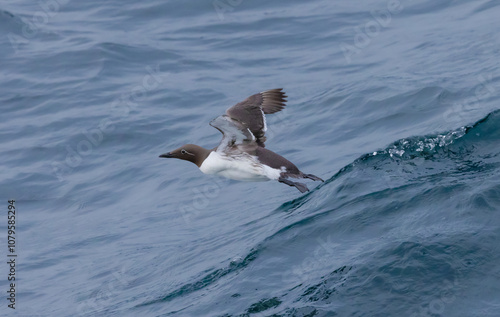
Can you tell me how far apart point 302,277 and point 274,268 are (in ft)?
2.12

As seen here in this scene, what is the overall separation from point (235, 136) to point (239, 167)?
0.49 meters

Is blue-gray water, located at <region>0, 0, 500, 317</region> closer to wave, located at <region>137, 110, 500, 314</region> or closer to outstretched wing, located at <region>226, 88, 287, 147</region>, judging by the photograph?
wave, located at <region>137, 110, 500, 314</region>

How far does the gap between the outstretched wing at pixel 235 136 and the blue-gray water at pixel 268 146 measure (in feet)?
4.83

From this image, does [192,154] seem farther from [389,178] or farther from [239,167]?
[389,178]

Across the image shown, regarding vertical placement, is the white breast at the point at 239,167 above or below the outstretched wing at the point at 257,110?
below

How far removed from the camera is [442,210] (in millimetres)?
11688

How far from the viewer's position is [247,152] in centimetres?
1247

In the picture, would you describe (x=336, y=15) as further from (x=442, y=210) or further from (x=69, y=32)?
(x=442, y=210)

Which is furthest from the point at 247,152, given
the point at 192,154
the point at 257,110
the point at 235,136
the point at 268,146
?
the point at 268,146

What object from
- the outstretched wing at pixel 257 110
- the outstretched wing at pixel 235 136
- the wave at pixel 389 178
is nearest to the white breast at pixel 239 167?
the outstretched wing at pixel 235 136

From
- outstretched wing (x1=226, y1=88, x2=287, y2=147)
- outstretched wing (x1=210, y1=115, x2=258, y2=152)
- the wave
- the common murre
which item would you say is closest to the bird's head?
the common murre

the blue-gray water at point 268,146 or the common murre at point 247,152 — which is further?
the common murre at point 247,152

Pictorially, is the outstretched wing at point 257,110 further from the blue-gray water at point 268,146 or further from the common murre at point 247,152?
the blue-gray water at point 268,146

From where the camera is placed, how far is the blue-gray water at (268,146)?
11.0 meters
